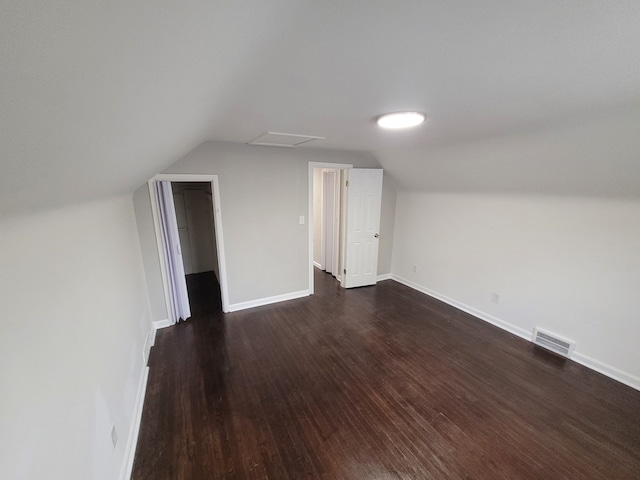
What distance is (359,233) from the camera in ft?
14.6

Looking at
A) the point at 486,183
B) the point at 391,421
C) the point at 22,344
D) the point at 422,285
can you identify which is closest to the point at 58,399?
Answer: the point at 22,344

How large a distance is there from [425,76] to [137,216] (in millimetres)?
3152

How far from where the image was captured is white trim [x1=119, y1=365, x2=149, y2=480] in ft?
5.32

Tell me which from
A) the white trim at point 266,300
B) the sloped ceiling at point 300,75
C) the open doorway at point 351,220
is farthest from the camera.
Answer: the open doorway at point 351,220

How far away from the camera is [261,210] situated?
3635mm

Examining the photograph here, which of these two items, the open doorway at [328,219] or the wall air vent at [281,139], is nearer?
the wall air vent at [281,139]

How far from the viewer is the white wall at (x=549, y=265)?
7.95 ft

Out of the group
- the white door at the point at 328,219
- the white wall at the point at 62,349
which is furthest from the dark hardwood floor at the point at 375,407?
the white door at the point at 328,219

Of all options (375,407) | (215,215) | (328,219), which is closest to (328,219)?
(328,219)

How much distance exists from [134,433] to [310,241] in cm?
286

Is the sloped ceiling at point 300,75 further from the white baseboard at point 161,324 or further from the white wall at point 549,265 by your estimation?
the white baseboard at point 161,324

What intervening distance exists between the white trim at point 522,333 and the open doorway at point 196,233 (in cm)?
361

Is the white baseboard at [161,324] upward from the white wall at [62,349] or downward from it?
downward

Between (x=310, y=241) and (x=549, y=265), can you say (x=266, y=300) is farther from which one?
(x=549, y=265)
